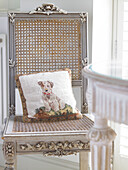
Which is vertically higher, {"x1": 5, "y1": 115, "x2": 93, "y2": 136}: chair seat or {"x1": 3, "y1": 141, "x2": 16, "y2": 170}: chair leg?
{"x1": 5, "y1": 115, "x2": 93, "y2": 136}: chair seat

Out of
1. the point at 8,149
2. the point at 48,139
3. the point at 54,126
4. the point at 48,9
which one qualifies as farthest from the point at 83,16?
the point at 8,149

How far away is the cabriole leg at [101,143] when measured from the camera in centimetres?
122

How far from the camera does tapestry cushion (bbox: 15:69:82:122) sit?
195 cm

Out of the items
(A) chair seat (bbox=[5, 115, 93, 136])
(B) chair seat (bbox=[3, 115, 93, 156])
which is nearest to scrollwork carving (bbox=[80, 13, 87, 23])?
(A) chair seat (bbox=[5, 115, 93, 136])

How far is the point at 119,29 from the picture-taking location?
2.34 metres

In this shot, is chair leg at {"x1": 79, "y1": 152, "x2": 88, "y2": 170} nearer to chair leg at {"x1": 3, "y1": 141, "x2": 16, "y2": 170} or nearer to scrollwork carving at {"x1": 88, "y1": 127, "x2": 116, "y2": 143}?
chair leg at {"x1": 3, "y1": 141, "x2": 16, "y2": 170}

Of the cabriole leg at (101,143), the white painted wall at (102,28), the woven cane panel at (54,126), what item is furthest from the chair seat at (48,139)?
the white painted wall at (102,28)

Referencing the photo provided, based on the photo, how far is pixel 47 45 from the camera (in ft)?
7.19

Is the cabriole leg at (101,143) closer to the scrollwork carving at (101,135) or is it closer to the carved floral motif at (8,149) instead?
the scrollwork carving at (101,135)

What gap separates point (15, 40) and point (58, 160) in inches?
37.1

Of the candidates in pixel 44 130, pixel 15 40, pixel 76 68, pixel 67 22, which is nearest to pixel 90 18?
pixel 67 22

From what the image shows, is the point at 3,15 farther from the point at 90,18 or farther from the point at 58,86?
the point at 58,86

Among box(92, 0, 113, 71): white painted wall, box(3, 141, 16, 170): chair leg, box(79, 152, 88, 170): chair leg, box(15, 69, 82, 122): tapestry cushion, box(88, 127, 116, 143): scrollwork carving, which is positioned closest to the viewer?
box(88, 127, 116, 143): scrollwork carving

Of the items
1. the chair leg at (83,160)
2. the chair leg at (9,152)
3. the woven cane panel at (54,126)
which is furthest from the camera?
the chair leg at (83,160)
